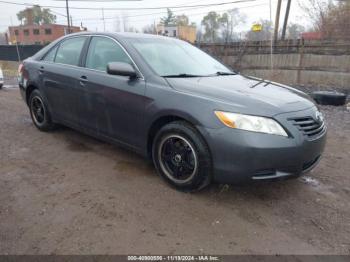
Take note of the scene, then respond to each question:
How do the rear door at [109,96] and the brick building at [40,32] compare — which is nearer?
the rear door at [109,96]

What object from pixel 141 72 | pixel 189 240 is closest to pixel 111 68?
pixel 141 72

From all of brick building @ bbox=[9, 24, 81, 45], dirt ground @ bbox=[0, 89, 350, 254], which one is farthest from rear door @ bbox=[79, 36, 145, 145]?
brick building @ bbox=[9, 24, 81, 45]

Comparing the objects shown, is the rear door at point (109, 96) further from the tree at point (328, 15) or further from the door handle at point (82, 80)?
the tree at point (328, 15)

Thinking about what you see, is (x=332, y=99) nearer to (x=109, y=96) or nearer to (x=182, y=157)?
(x=182, y=157)

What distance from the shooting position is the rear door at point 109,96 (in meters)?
3.65

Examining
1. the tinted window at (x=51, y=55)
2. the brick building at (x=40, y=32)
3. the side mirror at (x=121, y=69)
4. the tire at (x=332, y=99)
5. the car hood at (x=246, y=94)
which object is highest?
the brick building at (x=40, y=32)

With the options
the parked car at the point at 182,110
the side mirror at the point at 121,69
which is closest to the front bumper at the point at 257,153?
the parked car at the point at 182,110

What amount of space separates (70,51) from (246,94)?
283 cm

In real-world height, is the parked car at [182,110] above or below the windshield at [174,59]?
below

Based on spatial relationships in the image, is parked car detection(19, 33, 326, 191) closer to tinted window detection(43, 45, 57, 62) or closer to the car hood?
the car hood

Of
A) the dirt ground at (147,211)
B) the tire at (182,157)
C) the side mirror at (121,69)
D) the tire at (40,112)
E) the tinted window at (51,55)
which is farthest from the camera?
the tire at (40,112)

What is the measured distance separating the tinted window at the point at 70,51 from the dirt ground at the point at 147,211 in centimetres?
136

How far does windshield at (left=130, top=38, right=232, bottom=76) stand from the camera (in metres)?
3.77

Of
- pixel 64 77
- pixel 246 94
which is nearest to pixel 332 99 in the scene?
pixel 246 94
